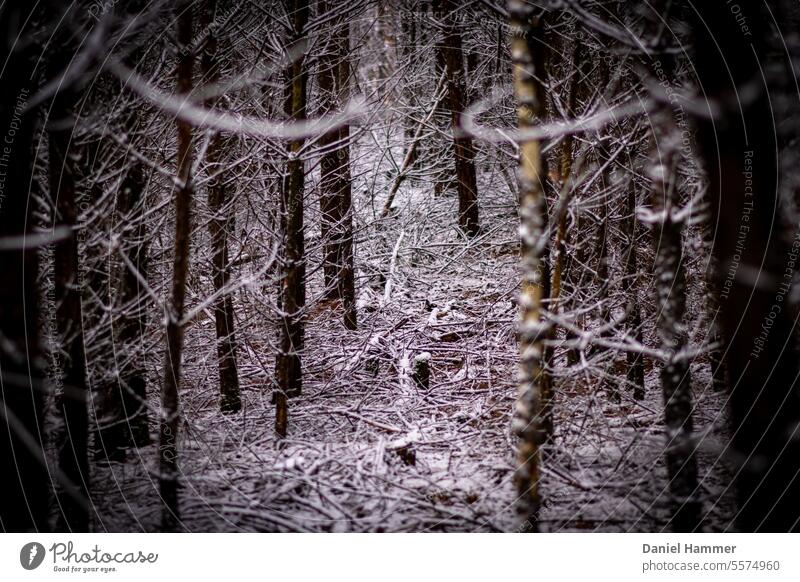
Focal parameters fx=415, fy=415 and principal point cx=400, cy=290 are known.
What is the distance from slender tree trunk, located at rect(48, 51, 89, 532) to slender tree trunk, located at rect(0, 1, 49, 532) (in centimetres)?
18

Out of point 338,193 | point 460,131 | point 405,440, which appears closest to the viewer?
point 405,440

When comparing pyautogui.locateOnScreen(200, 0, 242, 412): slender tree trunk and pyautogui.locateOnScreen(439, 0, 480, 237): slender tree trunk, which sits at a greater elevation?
pyautogui.locateOnScreen(439, 0, 480, 237): slender tree trunk

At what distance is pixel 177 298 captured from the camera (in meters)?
3.66

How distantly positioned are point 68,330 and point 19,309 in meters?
0.39

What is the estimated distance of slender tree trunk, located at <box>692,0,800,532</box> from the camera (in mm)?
3256

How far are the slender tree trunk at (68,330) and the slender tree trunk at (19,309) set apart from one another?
0.60 feet

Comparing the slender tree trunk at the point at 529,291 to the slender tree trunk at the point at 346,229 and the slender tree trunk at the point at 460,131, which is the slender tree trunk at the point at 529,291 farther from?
the slender tree trunk at the point at 460,131

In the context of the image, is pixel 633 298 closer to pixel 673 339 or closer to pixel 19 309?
pixel 673 339

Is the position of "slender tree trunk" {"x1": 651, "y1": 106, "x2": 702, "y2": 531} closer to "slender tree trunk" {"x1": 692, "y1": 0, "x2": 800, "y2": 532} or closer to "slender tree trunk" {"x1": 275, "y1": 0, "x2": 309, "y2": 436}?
"slender tree trunk" {"x1": 692, "y1": 0, "x2": 800, "y2": 532}

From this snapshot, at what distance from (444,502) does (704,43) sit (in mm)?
4544

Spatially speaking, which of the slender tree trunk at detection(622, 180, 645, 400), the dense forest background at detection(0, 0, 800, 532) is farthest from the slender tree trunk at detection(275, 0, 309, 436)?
the slender tree trunk at detection(622, 180, 645, 400)

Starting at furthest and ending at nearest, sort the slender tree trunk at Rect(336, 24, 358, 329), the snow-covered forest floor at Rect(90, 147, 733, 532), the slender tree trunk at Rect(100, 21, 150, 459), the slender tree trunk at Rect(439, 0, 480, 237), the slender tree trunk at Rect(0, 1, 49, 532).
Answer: the slender tree trunk at Rect(439, 0, 480, 237)
the slender tree trunk at Rect(336, 24, 358, 329)
the slender tree trunk at Rect(100, 21, 150, 459)
the snow-covered forest floor at Rect(90, 147, 733, 532)
the slender tree trunk at Rect(0, 1, 49, 532)

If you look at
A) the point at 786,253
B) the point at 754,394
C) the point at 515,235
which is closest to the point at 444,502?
the point at 754,394

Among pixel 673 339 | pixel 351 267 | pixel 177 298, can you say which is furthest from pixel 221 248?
pixel 673 339
